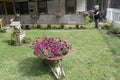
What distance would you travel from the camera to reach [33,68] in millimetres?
5238

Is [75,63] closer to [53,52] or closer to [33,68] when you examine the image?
[53,52]

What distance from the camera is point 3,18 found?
43.0 feet

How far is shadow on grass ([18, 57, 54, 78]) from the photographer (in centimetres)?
494

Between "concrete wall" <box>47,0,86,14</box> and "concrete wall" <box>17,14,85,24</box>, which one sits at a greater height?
"concrete wall" <box>47,0,86,14</box>

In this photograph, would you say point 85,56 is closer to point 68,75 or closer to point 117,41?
point 68,75

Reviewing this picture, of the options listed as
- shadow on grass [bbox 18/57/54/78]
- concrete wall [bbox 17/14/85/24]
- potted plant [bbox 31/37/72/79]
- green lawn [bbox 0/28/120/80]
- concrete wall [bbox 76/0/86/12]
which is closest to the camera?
potted plant [bbox 31/37/72/79]

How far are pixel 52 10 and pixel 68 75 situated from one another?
9.65 metres

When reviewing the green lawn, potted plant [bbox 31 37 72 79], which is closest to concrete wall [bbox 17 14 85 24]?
the green lawn

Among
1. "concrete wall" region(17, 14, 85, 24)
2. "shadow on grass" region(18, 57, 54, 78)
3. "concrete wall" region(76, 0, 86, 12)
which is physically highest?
"concrete wall" region(76, 0, 86, 12)

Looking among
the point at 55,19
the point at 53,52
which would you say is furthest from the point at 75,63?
the point at 55,19

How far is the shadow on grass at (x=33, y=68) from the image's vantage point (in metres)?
4.94

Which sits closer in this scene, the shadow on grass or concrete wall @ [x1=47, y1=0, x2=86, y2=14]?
the shadow on grass

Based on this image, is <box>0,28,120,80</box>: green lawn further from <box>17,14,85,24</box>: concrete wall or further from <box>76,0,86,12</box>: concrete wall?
<box>76,0,86,12</box>: concrete wall

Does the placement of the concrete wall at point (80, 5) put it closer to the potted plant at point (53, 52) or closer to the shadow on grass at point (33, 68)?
the shadow on grass at point (33, 68)
